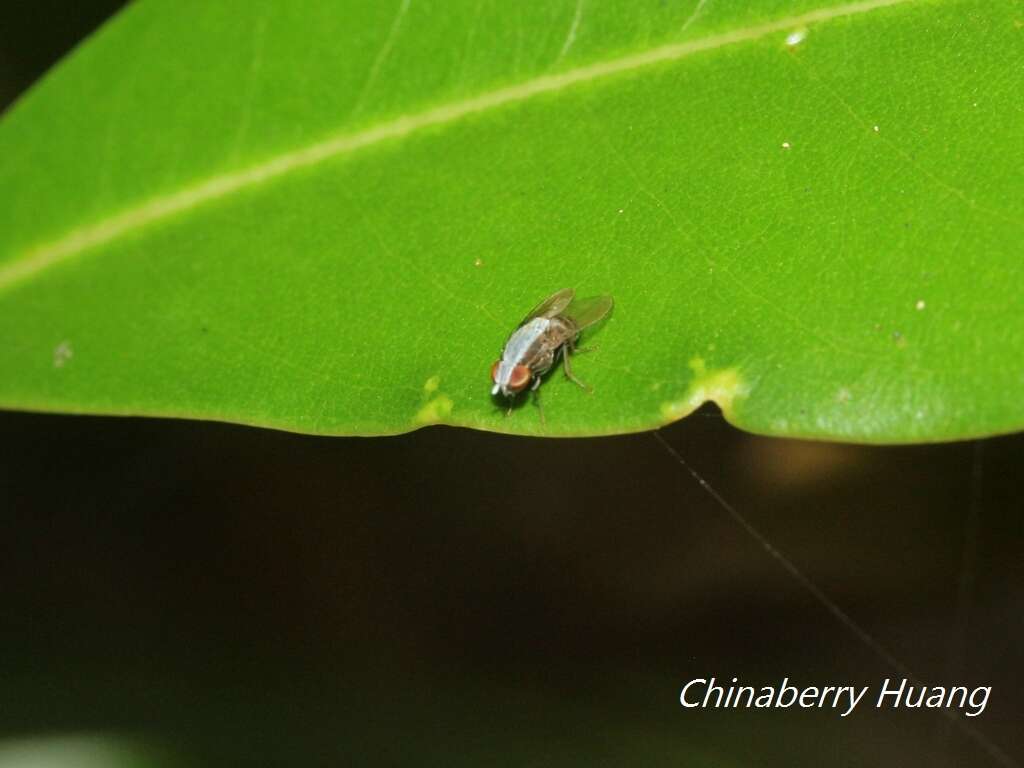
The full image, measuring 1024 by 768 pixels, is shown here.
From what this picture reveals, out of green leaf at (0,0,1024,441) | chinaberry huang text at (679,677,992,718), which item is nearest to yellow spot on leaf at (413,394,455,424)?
green leaf at (0,0,1024,441)

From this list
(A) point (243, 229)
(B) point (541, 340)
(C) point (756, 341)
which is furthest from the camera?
(A) point (243, 229)

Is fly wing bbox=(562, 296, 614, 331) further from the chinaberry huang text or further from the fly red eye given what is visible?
the chinaberry huang text

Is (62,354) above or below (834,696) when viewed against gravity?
below

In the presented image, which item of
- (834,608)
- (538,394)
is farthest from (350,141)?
(834,608)

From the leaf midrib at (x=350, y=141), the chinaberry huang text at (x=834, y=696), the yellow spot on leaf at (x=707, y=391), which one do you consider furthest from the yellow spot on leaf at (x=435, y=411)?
the chinaberry huang text at (x=834, y=696)

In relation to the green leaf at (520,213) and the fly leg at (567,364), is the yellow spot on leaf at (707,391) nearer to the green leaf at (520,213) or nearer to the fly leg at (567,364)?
the green leaf at (520,213)

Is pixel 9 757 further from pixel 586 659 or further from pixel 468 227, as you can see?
pixel 468 227

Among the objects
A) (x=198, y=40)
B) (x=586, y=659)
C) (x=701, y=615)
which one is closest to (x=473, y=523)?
(x=586, y=659)

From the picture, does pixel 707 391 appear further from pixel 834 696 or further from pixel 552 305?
pixel 834 696
